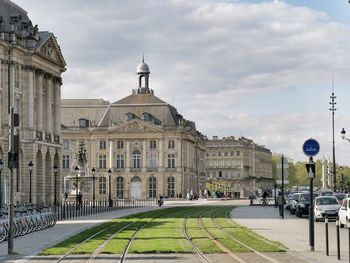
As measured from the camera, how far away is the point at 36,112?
9825 cm

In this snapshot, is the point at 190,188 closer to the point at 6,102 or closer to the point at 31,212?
the point at 6,102

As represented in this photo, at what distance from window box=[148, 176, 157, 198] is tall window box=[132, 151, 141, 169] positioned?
380 cm

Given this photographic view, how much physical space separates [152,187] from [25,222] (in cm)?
12648

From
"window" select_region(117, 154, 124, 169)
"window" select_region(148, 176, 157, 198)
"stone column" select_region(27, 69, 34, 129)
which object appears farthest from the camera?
"window" select_region(117, 154, 124, 169)

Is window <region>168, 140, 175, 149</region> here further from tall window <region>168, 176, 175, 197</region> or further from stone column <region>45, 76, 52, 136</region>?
stone column <region>45, 76, 52, 136</region>

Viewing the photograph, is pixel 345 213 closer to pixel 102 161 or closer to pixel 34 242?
pixel 34 242

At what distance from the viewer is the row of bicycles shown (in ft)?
108

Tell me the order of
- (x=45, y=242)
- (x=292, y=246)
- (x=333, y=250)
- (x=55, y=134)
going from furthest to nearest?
(x=55, y=134) < (x=45, y=242) < (x=292, y=246) < (x=333, y=250)

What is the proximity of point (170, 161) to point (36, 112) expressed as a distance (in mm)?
69485

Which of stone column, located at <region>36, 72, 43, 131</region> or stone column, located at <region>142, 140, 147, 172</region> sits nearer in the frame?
stone column, located at <region>36, 72, 43, 131</region>

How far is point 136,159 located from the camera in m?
167

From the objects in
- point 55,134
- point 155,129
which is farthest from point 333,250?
point 155,129

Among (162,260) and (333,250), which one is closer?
(162,260)

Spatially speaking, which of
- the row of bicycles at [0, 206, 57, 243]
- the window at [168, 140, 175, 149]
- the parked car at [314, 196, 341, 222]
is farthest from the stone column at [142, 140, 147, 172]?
the row of bicycles at [0, 206, 57, 243]
